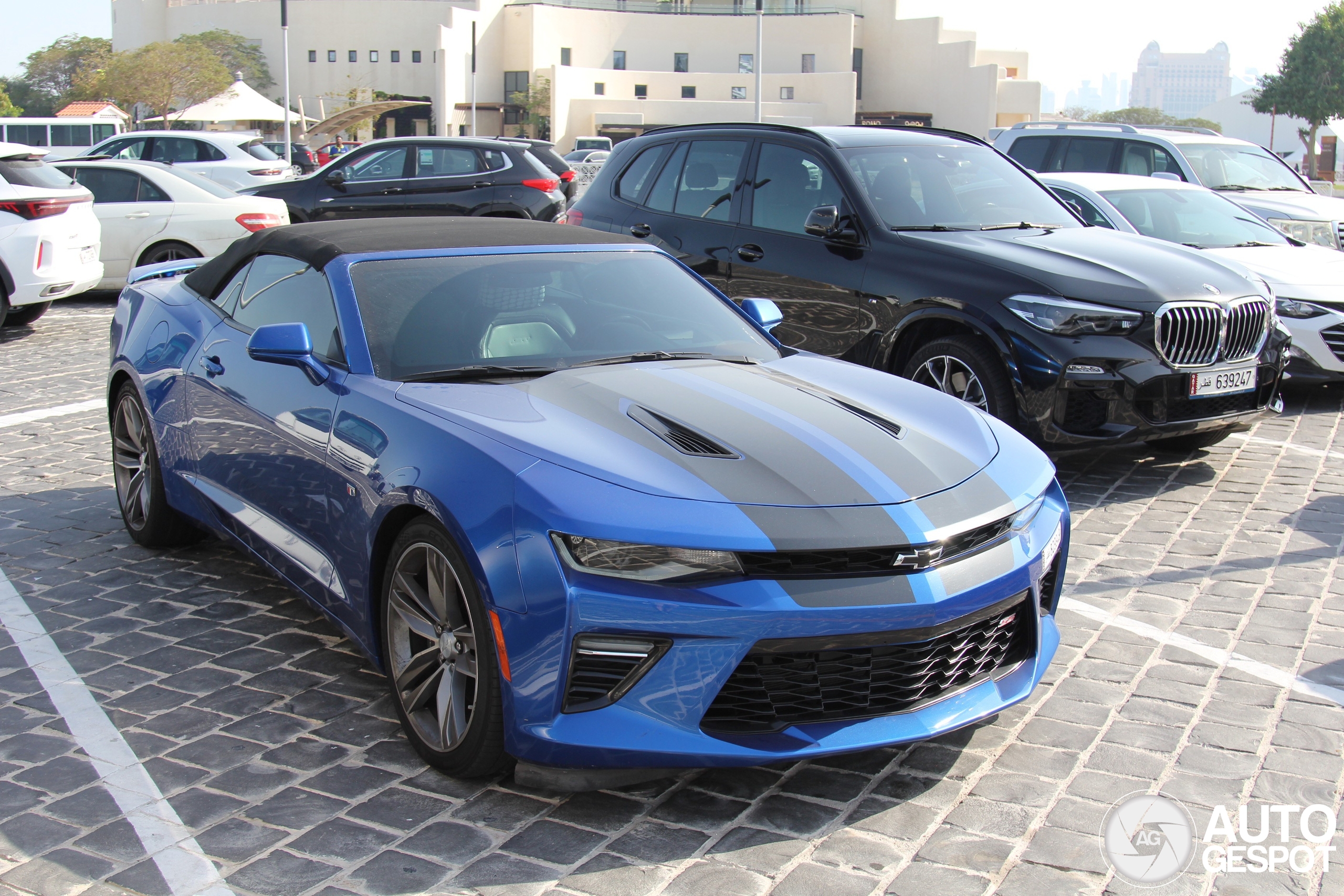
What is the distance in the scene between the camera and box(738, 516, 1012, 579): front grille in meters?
3.03

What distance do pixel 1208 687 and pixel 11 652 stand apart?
4.18 meters

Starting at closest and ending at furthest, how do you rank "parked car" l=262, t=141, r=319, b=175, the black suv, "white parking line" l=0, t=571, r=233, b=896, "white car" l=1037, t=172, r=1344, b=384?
"white parking line" l=0, t=571, r=233, b=896 → the black suv → "white car" l=1037, t=172, r=1344, b=384 → "parked car" l=262, t=141, r=319, b=175

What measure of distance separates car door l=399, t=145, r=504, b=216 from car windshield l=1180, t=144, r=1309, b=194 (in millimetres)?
9009

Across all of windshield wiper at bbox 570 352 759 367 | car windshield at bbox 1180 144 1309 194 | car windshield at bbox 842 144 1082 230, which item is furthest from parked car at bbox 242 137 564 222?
windshield wiper at bbox 570 352 759 367

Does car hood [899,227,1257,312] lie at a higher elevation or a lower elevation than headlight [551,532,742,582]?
higher

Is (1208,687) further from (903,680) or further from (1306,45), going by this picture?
(1306,45)

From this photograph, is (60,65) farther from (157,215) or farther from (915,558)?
(915,558)

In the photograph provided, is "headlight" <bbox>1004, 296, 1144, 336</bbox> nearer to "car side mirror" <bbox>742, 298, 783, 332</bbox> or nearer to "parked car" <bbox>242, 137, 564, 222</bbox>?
"car side mirror" <bbox>742, 298, 783, 332</bbox>

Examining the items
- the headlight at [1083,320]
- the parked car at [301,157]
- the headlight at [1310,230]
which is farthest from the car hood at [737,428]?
the parked car at [301,157]

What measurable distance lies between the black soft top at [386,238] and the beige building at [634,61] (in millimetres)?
76355

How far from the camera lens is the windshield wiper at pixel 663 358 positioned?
418 centimetres

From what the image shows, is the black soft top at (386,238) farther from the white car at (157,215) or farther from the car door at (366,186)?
the car door at (366,186)

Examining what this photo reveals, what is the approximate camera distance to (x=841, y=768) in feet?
11.6

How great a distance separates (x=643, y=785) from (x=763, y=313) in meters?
2.14
